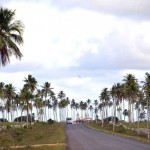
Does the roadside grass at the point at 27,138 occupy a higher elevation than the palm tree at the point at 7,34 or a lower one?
lower

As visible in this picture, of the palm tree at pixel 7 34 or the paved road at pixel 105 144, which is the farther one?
the paved road at pixel 105 144

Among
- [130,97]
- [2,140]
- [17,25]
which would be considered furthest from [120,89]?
[17,25]

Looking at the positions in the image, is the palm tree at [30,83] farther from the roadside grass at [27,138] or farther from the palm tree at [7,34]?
the palm tree at [7,34]

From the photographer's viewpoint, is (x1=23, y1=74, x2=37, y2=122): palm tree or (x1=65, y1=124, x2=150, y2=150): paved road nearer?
(x1=65, y1=124, x2=150, y2=150): paved road

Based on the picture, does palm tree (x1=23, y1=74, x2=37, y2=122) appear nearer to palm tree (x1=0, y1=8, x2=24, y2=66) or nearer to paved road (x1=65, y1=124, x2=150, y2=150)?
paved road (x1=65, y1=124, x2=150, y2=150)

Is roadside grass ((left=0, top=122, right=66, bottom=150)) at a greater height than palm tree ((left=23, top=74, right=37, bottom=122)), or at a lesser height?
lesser

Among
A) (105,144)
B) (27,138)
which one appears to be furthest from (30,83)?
(105,144)

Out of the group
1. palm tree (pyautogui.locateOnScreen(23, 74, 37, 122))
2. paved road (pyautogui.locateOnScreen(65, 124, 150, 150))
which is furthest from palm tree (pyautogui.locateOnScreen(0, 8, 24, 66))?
palm tree (pyautogui.locateOnScreen(23, 74, 37, 122))

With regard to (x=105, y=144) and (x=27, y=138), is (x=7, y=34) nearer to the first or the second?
(x=105, y=144)

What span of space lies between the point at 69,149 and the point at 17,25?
12977 mm

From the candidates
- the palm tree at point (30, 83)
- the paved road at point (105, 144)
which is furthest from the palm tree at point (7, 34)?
the palm tree at point (30, 83)

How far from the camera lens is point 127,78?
109m

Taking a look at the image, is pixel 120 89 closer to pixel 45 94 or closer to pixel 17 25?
pixel 45 94

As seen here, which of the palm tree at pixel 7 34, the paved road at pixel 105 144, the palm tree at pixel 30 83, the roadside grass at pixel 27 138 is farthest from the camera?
the palm tree at pixel 30 83
